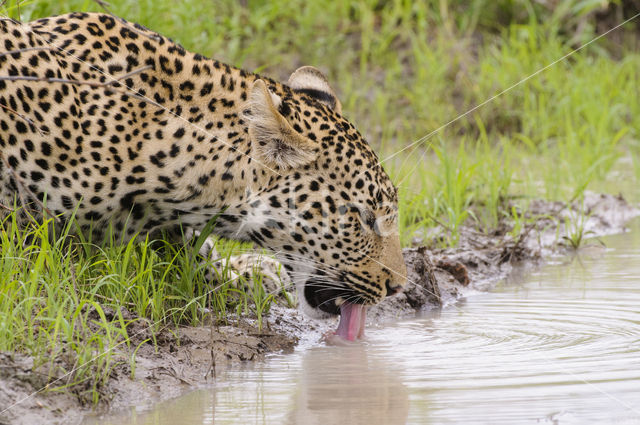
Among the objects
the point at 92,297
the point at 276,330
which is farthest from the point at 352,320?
the point at 92,297

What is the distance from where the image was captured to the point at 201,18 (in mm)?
9773

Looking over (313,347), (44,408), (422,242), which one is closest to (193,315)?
(313,347)

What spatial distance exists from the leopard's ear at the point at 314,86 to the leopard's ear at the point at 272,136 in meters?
0.64

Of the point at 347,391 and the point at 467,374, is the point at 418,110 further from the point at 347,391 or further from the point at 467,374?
the point at 347,391

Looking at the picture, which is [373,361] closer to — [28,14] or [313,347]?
[313,347]

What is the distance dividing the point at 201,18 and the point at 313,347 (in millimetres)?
5281

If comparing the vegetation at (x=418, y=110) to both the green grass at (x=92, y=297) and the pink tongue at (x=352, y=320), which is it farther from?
the pink tongue at (x=352, y=320)

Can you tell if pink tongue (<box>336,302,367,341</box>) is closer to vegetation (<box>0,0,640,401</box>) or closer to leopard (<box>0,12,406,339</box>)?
leopard (<box>0,12,406,339</box>)

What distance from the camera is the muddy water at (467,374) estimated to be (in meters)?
3.86

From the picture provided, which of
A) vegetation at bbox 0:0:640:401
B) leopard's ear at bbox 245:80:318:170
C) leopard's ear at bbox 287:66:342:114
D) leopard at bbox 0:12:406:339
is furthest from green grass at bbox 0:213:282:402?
leopard's ear at bbox 287:66:342:114

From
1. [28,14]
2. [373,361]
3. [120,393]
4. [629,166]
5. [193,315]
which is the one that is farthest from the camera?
[629,166]

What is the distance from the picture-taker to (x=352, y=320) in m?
5.36

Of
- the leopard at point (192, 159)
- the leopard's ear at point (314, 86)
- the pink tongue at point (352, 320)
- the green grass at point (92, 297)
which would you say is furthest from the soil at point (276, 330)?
the leopard's ear at point (314, 86)

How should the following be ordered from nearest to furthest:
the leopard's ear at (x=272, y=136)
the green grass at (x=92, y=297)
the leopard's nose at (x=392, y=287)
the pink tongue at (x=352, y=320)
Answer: the green grass at (x=92, y=297)
the leopard's ear at (x=272, y=136)
the leopard's nose at (x=392, y=287)
the pink tongue at (x=352, y=320)
